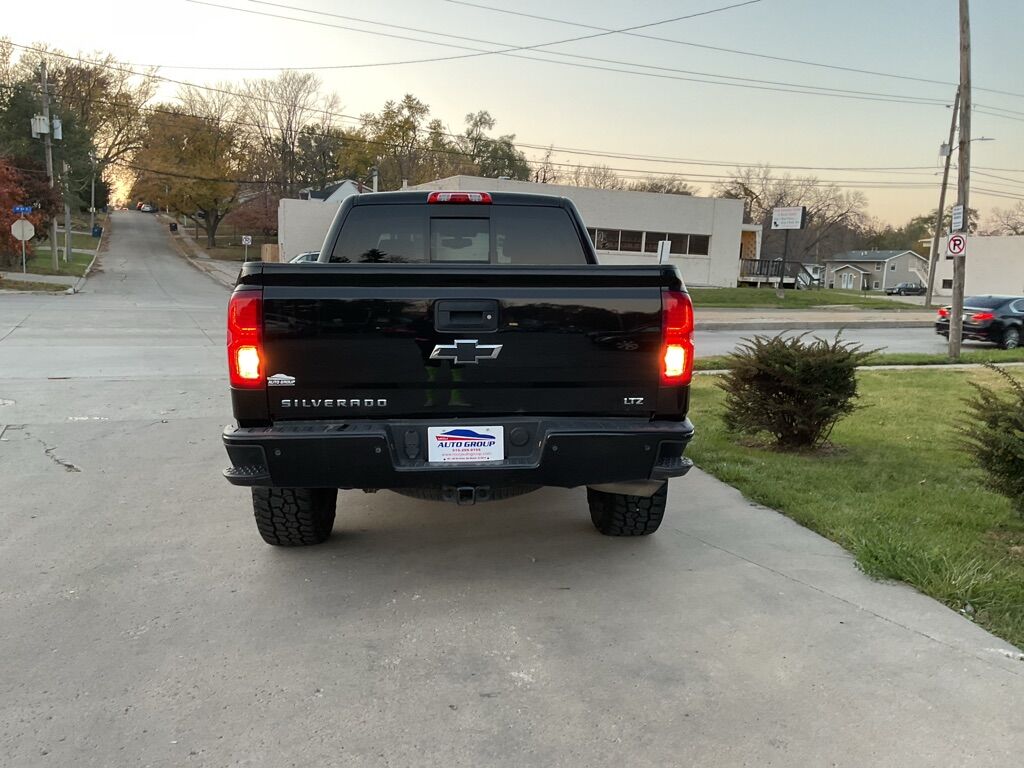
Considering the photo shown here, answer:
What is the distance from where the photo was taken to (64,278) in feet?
112

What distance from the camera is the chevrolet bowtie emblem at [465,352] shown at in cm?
342

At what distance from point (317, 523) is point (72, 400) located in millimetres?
6141

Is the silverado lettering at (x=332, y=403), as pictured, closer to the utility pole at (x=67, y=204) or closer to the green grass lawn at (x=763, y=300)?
the green grass lawn at (x=763, y=300)

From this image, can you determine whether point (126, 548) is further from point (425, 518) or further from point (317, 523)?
point (425, 518)

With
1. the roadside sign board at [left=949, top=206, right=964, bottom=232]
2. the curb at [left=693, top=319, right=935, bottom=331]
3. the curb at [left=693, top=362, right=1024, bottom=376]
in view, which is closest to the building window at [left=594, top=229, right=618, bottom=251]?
the curb at [left=693, top=319, right=935, bottom=331]

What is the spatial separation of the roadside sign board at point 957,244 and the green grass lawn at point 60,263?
36887mm

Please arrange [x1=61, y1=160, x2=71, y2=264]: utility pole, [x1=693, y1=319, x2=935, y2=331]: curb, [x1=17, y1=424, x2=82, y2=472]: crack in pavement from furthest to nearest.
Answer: [x1=61, y1=160, x2=71, y2=264]: utility pole, [x1=693, y1=319, x2=935, y2=331]: curb, [x1=17, y1=424, x2=82, y2=472]: crack in pavement

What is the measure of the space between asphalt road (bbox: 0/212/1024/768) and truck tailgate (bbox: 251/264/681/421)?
100cm

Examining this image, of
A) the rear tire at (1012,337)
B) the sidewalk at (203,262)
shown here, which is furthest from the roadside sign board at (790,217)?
the sidewalk at (203,262)

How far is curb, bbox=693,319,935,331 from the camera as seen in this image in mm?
22342

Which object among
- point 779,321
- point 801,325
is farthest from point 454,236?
point 779,321

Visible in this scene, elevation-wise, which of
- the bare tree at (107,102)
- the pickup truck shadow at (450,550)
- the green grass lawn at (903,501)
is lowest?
the pickup truck shadow at (450,550)

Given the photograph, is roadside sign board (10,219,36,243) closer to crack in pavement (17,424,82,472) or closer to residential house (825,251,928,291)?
crack in pavement (17,424,82,472)

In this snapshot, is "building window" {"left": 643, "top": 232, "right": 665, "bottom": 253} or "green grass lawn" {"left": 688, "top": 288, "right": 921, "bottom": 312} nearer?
"green grass lawn" {"left": 688, "top": 288, "right": 921, "bottom": 312}
